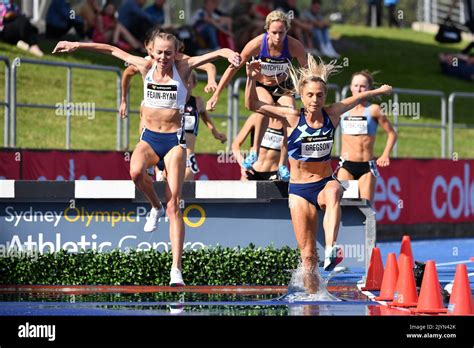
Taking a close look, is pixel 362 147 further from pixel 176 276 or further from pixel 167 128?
pixel 176 276

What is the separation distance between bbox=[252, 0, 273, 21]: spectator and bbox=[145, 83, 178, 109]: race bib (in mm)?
20301

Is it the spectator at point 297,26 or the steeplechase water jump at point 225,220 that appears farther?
the spectator at point 297,26

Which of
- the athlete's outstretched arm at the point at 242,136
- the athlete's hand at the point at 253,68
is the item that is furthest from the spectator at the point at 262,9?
the athlete's hand at the point at 253,68

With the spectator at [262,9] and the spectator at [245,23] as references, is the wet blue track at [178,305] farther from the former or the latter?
the spectator at [262,9]

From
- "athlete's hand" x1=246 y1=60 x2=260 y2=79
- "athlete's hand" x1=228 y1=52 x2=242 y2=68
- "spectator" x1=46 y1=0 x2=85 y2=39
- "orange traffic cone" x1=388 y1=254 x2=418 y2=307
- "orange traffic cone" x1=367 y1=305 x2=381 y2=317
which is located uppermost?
"spectator" x1=46 y1=0 x2=85 y2=39

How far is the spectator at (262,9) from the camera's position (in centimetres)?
3444

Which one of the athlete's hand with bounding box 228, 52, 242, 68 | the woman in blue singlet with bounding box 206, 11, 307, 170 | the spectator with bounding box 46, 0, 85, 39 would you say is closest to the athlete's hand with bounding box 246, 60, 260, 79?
the athlete's hand with bounding box 228, 52, 242, 68

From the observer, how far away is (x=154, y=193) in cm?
1448

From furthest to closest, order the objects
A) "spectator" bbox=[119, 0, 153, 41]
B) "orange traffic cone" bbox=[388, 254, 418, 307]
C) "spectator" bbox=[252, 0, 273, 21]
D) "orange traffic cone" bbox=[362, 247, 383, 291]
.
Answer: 1. "spectator" bbox=[252, 0, 273, 21]
2. "spectator" bbox=[119, 0, 153, 41]
3. "orange traffic cone" bbox=[362, 247, 383, 291]
4. "orange traffic cone" bbox=[388, 254, 418, 307]

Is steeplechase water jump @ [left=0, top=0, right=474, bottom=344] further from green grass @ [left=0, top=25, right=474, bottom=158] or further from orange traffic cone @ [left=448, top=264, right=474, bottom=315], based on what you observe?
green grass @ [left=0, top=25, right=474, bottom=158]

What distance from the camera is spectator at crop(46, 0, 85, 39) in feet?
90.4

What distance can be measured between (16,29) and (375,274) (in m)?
12.9

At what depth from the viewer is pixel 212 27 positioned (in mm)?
32125

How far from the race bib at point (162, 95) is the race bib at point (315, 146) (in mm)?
1748
